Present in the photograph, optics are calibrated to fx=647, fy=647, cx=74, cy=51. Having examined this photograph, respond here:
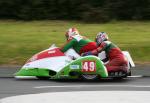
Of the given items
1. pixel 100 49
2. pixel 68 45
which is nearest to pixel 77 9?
pixel 68 45

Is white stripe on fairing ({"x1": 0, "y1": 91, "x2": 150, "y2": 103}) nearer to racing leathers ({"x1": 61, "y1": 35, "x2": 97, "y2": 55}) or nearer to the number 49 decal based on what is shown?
the number 49 decal

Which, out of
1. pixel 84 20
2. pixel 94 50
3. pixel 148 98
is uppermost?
pixel 84 20

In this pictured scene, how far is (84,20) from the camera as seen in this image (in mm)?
26484

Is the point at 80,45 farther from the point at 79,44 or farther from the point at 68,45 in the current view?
the point at 68,45

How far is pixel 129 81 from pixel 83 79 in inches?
46.1

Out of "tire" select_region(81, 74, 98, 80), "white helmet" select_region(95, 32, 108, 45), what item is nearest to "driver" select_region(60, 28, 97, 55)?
"white helmet" select_region(95, 32, 108, 45)

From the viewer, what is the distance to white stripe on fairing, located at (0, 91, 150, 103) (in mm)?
12695

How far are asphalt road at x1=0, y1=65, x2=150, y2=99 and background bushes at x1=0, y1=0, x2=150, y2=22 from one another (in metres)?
9.22

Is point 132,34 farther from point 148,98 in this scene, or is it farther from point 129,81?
point 148,98

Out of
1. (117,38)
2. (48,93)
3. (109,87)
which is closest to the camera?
(48,93)

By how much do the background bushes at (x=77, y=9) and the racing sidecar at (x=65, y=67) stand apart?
9679mm

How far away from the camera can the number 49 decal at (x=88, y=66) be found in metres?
16.0

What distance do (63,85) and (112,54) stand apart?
155 centimetres

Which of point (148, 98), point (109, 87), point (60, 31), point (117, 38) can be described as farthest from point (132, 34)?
point (148, 98)
